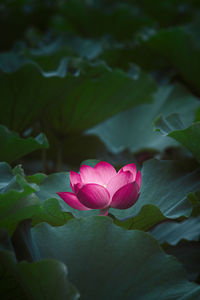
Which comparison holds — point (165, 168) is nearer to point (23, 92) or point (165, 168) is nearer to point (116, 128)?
point (23, 92)

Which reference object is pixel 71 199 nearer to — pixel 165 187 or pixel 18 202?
pixel 18 202

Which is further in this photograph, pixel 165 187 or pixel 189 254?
pixel 165 187

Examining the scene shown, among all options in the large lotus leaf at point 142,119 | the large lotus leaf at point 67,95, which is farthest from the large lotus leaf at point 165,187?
the large lotus leaf at point 142,119

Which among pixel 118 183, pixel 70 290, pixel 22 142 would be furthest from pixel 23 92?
pixel 70 290

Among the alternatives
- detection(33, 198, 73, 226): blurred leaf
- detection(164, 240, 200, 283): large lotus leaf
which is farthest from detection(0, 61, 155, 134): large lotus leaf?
detection(164, 240, 200, 283): large lotus leaf

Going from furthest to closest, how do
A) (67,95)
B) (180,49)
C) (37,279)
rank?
(180,49)
(67,95)
(37,279)

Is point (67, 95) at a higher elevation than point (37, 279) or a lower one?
lower

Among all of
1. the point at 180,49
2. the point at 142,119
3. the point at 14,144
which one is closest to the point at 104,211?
the point at 14,144
